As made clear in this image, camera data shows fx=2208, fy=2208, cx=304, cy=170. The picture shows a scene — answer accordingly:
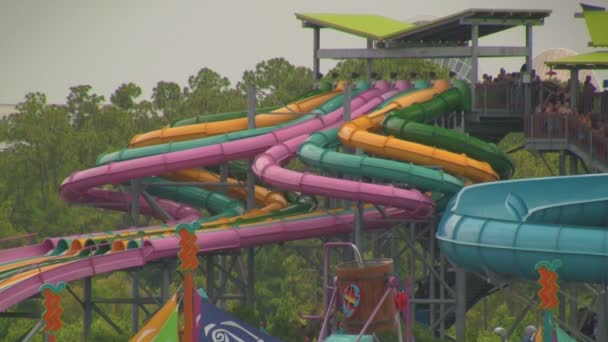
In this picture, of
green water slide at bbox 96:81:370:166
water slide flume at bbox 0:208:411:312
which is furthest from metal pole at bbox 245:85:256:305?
water slide flume at bbox 0:208:411:312

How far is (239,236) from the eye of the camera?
5822 cm

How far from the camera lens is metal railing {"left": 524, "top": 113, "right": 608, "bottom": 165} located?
55406 mm

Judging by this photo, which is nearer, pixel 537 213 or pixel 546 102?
pixel 537 213

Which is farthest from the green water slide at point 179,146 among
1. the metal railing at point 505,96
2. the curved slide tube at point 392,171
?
the curved slide tube at point 392,171

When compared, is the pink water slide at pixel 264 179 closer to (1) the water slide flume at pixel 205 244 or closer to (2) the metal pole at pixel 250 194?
(1) the water slide flume at pixel 205 244

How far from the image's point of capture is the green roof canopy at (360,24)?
2665 inches

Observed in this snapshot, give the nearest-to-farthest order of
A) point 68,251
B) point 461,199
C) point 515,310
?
point 461,199 → point 68,251 → point 515,310

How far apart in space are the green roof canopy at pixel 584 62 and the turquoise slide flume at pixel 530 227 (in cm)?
704

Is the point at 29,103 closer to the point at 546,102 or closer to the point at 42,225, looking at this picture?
the point at 42,225

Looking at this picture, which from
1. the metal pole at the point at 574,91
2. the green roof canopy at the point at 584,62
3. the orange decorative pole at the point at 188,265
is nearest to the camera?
the orange decorative pole at the point at 188,265

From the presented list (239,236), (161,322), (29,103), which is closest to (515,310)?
(29,103)

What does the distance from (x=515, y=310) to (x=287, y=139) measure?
95.1ft

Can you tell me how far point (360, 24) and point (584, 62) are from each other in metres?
13.9

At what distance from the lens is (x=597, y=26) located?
60.3m
